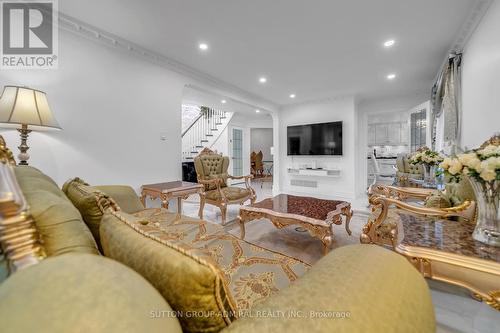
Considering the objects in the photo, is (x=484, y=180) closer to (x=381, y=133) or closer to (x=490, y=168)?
(x=490, y=168)

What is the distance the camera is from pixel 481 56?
2141mm

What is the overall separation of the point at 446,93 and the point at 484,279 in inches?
118

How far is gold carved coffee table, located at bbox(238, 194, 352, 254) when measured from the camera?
2.00 metres

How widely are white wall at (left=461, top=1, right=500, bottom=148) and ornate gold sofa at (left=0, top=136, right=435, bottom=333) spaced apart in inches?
87.1

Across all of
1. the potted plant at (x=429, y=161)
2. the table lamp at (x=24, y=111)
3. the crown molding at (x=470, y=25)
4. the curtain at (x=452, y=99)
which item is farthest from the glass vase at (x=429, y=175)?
the table lamp at (x=24, y=111)

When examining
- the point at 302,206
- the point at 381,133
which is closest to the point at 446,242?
the point at 302,206

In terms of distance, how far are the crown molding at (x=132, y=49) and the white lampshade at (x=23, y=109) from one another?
41.9 inches

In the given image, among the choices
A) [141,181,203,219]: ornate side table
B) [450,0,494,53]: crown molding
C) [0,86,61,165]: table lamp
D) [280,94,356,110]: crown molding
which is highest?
[280,94,356,110]: crown molding

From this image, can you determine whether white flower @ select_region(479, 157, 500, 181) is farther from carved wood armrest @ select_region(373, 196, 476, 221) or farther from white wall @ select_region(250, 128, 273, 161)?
white wall @ select_region(250, 128, 273, 161)

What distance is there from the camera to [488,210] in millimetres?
1129

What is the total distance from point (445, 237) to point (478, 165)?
510 millimetres

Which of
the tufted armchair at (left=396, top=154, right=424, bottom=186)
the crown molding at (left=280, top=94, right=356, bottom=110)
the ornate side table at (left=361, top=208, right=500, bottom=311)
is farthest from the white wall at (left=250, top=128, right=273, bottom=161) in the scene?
the ornate side table at (left=361, top=208, right=500, bottom=311)

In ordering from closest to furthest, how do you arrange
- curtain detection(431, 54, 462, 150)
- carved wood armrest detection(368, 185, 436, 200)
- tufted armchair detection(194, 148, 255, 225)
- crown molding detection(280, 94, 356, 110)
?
carved wood armrest detection(368, 185, 436, 200) < curtain detection(431, 54, 462, 150) < tufted armchair detection(194, 148, 255, 225) < crown molding detection(280, 94, 356, 110)

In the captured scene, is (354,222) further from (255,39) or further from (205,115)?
(205,115)
